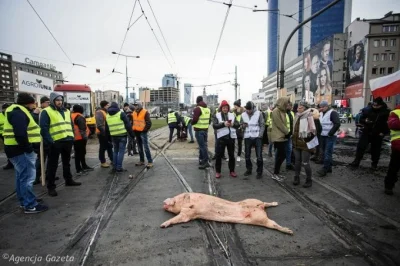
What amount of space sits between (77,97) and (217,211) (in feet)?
60.6

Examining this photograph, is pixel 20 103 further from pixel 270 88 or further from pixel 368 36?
pixel 270 88

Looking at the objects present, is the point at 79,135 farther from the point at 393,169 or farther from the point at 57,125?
the point at 393,169

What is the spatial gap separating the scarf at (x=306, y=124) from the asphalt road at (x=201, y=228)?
1.26 meters

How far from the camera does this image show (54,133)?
5.56 m

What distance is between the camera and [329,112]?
725 centimetres

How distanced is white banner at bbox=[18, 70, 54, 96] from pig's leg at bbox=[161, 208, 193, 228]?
766 centimetres

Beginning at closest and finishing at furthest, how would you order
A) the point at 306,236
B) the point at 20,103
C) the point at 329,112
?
the point at 306,236 → the point at 20,103 → the point at 329,112

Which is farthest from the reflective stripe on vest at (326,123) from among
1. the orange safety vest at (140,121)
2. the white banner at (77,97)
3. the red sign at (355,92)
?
the red sign at (355,92)

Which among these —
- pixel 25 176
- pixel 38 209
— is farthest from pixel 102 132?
pixel 38 209

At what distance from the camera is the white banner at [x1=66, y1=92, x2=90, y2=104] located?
62.3 feet

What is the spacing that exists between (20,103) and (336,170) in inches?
315

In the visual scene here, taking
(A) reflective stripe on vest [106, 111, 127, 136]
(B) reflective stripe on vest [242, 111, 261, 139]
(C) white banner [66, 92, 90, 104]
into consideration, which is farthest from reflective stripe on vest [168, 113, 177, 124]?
(C) white banner [66, 92, 90, 104]

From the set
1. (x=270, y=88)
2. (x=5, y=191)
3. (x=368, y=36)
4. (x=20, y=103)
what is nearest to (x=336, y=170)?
(x=20, y=103)

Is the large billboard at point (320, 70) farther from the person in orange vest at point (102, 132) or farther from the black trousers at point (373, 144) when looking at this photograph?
the person in orange vest at point (102, 132)
